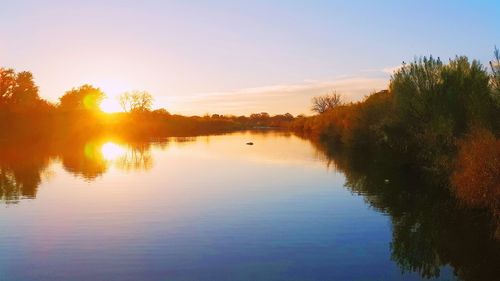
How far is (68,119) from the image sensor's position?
110 metres

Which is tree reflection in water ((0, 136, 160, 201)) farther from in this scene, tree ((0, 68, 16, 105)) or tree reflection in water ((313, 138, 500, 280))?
tree ((0, 68, 16, 105))

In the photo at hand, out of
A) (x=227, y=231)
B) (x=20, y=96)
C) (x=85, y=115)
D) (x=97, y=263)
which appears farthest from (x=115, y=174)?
(x=85, y=115)

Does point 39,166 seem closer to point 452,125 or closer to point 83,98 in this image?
point 452,125

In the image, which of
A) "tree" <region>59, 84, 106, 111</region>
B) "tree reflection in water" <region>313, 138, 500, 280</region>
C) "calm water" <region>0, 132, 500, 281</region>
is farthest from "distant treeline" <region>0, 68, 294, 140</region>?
"tree reflection in water" <region>313, 138, 500, 280</region>

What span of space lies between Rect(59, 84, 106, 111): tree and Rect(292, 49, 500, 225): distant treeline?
94085mm

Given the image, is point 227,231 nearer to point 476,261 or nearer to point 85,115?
point 476,261

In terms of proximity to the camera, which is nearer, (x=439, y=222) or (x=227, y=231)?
(x=227, y=231)

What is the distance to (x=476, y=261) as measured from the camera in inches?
687

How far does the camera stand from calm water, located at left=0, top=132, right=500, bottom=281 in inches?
647

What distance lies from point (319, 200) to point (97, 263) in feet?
50.1

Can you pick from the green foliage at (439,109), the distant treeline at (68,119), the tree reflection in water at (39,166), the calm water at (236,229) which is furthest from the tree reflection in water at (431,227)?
the distant treeline at (68,119)

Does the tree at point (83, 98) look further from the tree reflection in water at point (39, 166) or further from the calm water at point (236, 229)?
the calm water at point (236, 229)

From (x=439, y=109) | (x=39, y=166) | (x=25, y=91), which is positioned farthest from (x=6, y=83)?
(x=439, y=109)

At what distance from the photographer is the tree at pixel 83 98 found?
13012 cm
